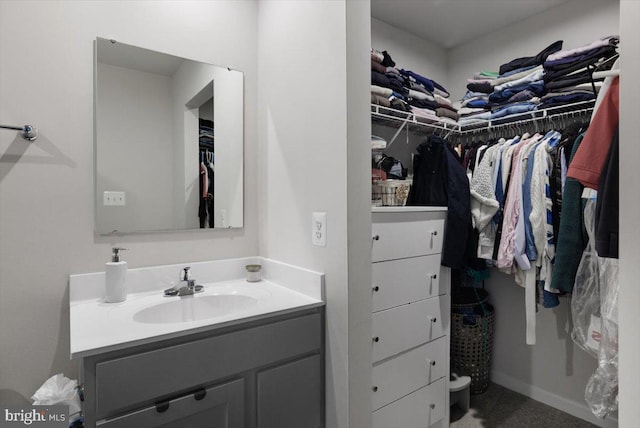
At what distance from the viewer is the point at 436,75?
2812mm

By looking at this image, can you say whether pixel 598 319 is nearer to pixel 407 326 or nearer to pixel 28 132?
pixel 407 326

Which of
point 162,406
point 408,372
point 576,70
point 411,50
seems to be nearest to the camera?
point 162,406

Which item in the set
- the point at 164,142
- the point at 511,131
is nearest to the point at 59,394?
the point at 164,142

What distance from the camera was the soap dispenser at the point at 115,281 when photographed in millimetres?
1415

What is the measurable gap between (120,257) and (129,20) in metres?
1.07

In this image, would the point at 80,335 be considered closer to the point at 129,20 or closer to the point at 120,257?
the point at 120,257

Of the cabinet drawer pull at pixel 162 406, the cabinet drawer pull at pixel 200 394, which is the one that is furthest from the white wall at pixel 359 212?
the cabinet drawer pull at pixel 162 406

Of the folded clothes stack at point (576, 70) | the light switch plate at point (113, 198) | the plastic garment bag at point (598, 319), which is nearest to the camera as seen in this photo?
the plastic garment bag at point (598, 319)

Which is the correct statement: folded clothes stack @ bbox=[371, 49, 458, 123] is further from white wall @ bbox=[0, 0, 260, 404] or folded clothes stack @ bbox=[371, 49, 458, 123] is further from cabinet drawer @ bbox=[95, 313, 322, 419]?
cabinet drawer @ bbox=[95, 313, 322, 419]

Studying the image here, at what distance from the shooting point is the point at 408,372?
1780 millimetres

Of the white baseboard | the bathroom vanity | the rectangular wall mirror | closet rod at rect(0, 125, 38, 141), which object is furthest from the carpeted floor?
Result: closet rod at rect(0, 125, 38, 141)

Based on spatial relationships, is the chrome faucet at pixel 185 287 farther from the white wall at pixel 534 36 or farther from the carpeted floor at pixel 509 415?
the white wall at pixel 534 36

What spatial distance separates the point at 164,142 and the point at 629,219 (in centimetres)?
177

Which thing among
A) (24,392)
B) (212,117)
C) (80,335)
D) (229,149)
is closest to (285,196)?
A: (229,149)
